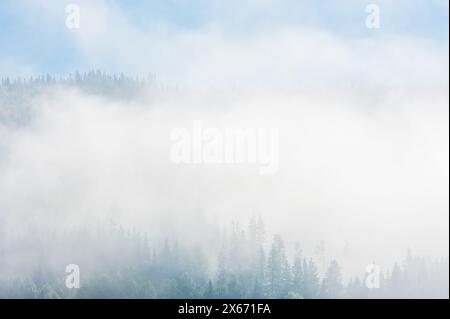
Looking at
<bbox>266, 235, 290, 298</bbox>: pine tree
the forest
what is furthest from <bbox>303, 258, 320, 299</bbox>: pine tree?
<bbox>266, 235, 290, 298</bbox>: pine tree

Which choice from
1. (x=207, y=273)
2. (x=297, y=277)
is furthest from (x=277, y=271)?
(x=207, y=273)

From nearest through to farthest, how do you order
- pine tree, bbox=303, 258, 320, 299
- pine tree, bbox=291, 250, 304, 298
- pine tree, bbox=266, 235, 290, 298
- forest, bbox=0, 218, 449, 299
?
pine tree, bbox=266, 235, 290, 298 → pine tree, bbox=291, 250, 304, 298 → forest, bbox=0, 218, 449, 299 → pine tree, bbox=303, 258, 320, 299

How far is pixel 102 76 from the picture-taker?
37.2 meters

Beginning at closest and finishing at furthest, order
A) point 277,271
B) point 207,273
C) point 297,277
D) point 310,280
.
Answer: point 297,277 < point 277,271 < point 310,280 < point 207,273

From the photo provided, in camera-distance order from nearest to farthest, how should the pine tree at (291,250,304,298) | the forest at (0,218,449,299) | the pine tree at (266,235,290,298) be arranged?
the pine tree at (266,235,290,298)
the pine tree at (291,250,304,298)
the forest at (0,218,449,299)

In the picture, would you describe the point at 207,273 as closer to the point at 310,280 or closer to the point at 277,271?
the point at 277,271

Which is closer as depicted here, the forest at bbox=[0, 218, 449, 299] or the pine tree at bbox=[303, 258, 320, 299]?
the forest at bbox=[0, 218, 449, 299]

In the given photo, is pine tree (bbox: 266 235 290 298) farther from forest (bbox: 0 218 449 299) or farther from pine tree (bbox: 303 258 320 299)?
pine tree (bbox: 303 258 320 299)

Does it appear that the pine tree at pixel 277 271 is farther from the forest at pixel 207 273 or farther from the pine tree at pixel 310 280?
the pine tree at pixel 310 280

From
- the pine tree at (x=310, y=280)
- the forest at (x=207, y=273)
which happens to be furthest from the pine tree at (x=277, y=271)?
the pine tree at (x=310, y=280)

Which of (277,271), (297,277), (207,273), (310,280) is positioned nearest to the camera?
(297,277)

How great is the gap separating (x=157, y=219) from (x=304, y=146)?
10.9 meters

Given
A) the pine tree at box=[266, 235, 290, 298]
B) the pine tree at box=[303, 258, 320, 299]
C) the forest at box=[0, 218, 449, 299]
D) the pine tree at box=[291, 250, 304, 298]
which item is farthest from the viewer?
the pine tree at box=[303, 258, 320, 299]
